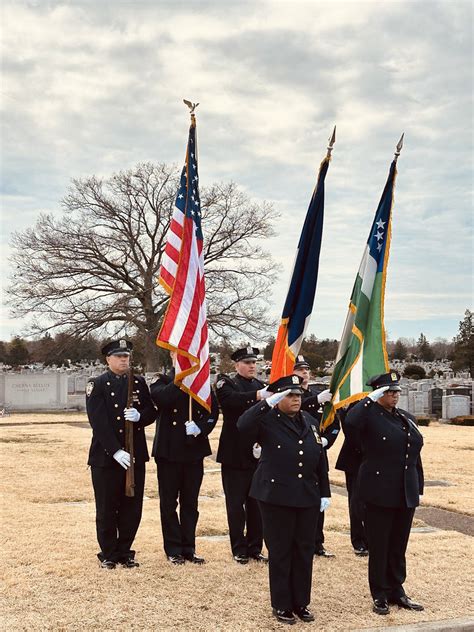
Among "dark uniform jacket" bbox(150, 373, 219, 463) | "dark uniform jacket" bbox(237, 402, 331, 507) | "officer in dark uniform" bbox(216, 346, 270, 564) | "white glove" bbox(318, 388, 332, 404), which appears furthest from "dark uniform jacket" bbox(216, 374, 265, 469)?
"dark uniform jacket" bbox(237, 402, 331, 507)

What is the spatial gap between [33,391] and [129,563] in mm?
26391

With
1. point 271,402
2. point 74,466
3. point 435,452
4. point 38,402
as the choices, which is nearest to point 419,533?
point 271,402

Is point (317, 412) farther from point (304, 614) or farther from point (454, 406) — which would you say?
point (454, 406)

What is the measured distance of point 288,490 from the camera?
5.31 m

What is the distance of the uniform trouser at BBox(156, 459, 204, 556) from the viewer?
6.67m

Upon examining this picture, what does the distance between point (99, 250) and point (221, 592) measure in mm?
32878

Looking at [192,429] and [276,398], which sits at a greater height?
[276,398]

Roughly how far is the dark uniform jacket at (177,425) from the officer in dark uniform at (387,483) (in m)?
1.61

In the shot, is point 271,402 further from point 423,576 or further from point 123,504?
point 423,576

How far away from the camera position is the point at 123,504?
257 inches

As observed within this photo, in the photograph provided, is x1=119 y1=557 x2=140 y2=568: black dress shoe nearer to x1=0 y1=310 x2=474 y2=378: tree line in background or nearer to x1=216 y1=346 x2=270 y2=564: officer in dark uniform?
x1=216 y1=346 x2=270 y2=564: officer in dark uniform

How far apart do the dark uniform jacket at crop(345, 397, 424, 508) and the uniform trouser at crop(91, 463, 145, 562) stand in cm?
209

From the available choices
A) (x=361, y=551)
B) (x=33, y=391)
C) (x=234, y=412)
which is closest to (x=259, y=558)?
(x=361, y=551)

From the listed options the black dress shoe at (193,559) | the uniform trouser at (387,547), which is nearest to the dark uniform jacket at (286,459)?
the uniform trouser at (387,547)
